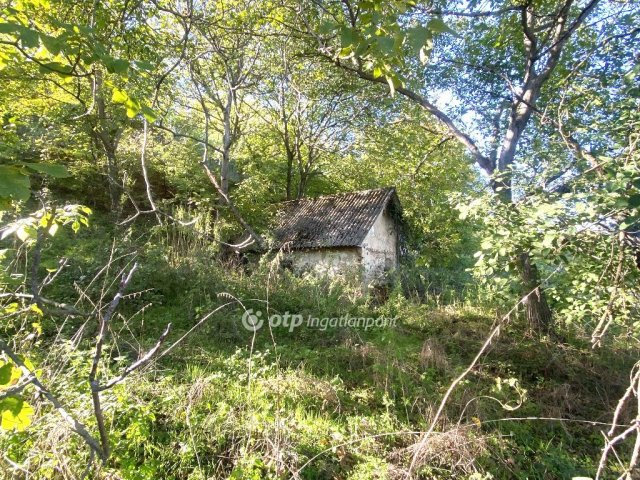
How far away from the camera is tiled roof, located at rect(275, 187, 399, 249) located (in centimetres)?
1177

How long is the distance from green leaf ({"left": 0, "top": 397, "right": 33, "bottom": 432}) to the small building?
9.77 metres

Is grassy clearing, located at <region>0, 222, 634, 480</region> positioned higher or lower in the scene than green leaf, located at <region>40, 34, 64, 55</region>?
lower

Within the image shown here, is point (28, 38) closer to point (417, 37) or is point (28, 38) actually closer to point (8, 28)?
point (8, 28)

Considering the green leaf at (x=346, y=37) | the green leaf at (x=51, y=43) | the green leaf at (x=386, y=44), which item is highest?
the green leaf at (x=346, y=37)

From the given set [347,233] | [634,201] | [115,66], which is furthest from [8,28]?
[347,233]

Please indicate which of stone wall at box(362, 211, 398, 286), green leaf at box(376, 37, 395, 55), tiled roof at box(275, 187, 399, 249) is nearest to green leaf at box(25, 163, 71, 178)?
green leaf at box(376, 37, 395, 55)

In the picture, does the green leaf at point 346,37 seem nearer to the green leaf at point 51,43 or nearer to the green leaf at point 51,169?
the green leaf at point 51,43

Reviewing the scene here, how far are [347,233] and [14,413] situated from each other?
430 inches

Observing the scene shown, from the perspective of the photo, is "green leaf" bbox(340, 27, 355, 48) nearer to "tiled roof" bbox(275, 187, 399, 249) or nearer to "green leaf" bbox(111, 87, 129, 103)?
"green leaf" bbox(111, 87, 129, 103)

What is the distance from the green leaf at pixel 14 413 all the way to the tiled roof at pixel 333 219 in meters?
10.1

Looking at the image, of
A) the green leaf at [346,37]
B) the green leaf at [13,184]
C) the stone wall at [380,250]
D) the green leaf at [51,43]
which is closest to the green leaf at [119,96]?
the green leaf at [51,43]

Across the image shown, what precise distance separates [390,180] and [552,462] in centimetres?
1302

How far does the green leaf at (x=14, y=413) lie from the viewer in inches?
41.8

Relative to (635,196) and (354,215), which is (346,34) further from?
(354,215)
